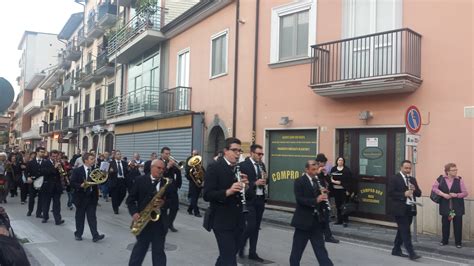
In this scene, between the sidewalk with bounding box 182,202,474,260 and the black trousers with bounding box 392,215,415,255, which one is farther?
the sidewalk with bounding box 182,202,474,260

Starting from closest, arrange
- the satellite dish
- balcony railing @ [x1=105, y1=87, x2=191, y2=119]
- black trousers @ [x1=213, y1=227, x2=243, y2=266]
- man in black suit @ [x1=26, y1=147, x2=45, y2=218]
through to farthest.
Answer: the satellite dish, black trousers @ [x1=213, y1=227, x2=243, y2=266], man in black suit @ [x1=26, y1=147, x2=45, y2=218], balcony railing @ [x1=105, y1=87, x2=191, y2=119]

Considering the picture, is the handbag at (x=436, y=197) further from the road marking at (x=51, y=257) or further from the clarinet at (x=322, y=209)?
the road marking at (x=51, y=257)

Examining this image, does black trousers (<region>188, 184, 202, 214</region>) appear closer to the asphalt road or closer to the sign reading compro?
the asphalt road

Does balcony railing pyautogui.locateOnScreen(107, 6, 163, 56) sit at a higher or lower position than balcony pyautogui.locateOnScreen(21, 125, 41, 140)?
higher

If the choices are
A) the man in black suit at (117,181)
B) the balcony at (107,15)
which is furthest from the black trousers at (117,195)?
the balcony at (107,15)

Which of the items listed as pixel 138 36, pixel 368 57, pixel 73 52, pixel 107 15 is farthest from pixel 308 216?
pixel 73 52

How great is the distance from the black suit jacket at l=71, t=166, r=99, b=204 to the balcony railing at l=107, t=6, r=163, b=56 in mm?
13666

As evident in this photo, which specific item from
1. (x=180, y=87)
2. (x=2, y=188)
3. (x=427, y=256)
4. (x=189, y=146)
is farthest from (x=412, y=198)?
(x=180, y=87)

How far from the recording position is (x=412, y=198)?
8.37 metres

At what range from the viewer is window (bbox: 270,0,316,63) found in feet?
44.8

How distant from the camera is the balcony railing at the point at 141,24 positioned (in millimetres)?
21922

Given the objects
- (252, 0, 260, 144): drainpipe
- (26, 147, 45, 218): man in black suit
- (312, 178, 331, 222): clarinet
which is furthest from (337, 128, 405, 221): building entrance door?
(26, 147, 45, 218): man in black suit

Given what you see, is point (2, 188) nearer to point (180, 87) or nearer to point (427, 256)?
point (427, 256)

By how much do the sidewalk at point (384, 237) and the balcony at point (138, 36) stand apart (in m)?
12.5
